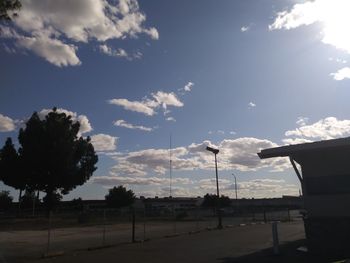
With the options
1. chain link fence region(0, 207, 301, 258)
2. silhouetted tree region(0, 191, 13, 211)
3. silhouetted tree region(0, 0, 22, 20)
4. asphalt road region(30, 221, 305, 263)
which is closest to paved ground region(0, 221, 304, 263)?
asphalt road region(30, 221, 305, 263)

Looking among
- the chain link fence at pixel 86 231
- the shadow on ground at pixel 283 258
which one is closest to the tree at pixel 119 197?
the chain link fence at pixel 86 231

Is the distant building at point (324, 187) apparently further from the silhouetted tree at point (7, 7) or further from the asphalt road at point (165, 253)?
the silhouetted tree at point (7, 7)

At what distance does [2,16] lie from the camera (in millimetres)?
11703

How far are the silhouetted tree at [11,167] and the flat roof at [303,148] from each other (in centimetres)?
4889

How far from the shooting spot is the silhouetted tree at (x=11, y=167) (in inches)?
2490

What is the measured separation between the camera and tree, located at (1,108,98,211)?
2453 inches

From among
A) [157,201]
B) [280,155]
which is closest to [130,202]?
[157,201]

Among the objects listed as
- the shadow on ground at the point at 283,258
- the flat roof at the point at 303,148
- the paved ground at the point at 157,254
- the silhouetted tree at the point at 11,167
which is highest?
the silhouetted tree at the point at 11,167

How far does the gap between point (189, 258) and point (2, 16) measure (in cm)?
1035

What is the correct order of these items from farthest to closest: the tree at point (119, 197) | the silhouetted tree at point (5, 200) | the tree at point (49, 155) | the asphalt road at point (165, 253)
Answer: the silhouetted tree at point (5, 200), the tree at point (119, 197), the tree at point (49, 155), the asphalt road at point (165, 253)

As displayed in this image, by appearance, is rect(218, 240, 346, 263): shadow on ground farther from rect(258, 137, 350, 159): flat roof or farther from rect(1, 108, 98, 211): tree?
rect(1, 108, 98, 211): tree

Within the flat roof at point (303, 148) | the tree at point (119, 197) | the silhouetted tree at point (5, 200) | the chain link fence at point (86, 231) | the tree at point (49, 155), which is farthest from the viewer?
the silhouetted tree at point (5, 200)

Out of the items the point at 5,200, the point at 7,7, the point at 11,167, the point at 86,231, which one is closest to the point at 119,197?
the point at 5,200

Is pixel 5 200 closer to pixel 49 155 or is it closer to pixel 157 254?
pixel 49 155
